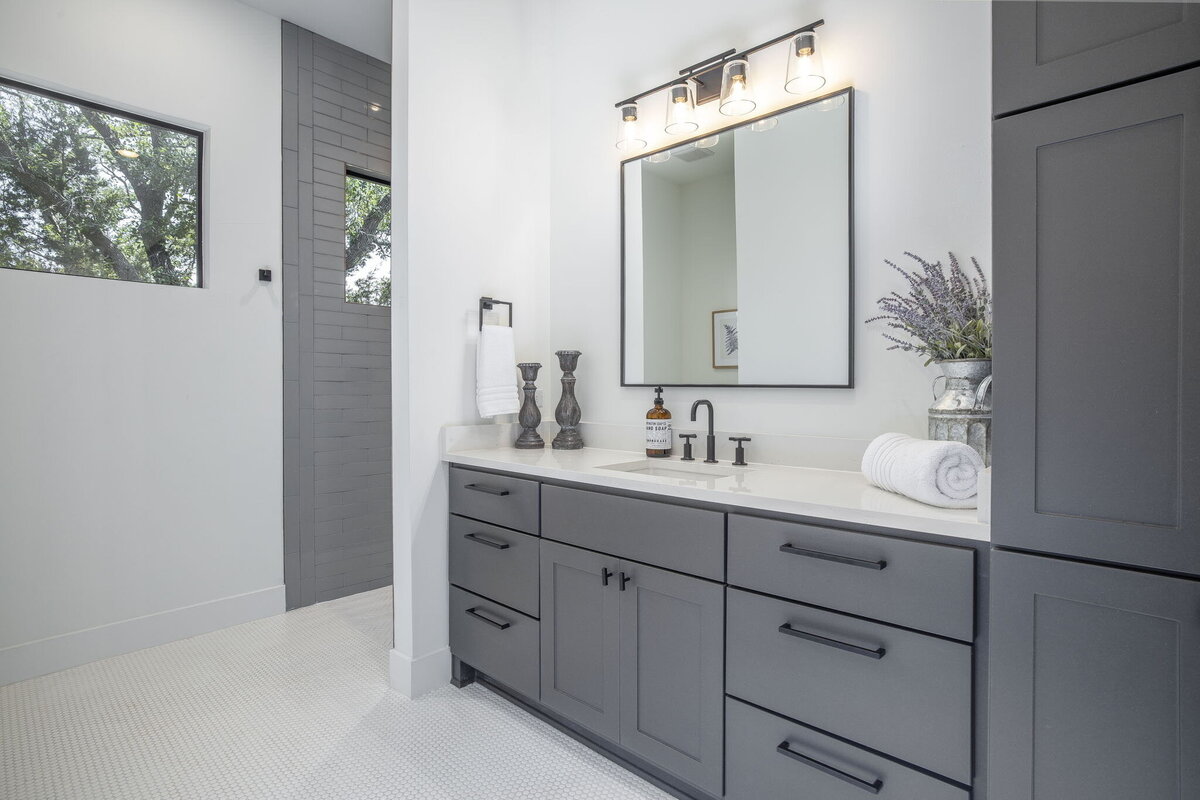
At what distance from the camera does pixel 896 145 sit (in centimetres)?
179

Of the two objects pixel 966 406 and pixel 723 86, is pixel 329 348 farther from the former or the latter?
pixel 966 406

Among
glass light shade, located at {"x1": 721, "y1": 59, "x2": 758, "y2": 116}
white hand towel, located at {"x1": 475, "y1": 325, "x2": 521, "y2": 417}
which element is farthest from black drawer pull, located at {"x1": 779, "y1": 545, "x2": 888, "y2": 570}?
glass light shade, located at {"x1": 721, "y1": 59, "x2": 758, "y2": 116}

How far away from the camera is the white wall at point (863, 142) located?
167cm

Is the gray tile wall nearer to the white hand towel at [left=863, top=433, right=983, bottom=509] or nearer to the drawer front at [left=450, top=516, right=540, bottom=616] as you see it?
the drawer front at [left=450, top=516, right=540, bottom=616]

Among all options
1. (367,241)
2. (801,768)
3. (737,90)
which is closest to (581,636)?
(801,768)

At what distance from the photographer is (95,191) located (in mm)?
2566

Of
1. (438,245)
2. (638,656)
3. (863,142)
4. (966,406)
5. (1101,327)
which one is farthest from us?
(438,245)

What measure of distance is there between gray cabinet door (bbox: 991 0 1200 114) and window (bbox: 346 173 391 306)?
292 cm

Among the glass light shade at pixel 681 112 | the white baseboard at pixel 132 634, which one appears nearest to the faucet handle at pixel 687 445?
the glass light shade at pixel 681 112

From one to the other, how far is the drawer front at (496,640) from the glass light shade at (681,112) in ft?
6.01

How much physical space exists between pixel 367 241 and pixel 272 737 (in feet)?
7.86

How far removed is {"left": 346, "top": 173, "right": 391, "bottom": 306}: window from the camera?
3.29m

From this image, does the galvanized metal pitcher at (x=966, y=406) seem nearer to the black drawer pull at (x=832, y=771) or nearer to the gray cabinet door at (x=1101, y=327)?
the gray cabinet door at (x=1101, y=327)

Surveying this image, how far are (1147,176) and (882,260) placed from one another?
2.90ft
